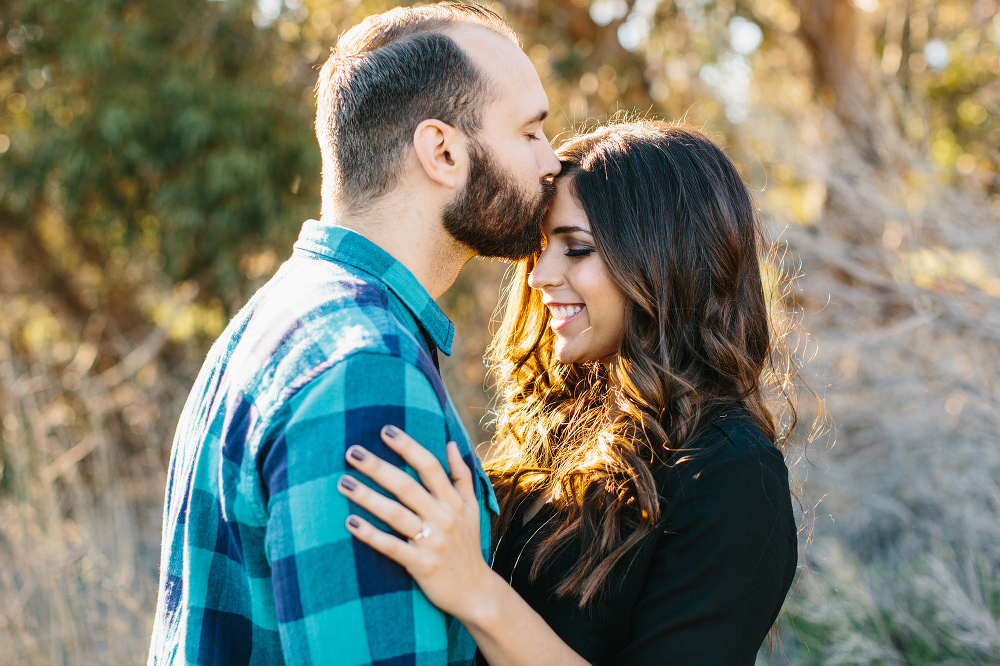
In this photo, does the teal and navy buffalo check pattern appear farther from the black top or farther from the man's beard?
the black top

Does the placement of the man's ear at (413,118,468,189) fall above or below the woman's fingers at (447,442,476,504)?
above

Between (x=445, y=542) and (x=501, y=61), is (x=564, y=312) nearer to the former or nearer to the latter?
(x=501, y=61)

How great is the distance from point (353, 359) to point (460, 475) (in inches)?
10.0

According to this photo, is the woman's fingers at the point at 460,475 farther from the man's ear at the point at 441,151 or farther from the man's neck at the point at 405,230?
the man's ear at the point at 441,151

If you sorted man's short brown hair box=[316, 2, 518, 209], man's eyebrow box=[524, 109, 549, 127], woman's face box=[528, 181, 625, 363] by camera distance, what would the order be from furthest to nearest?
woman's face box=[528, 181, 625, 363], man's eyebrow box=[524, 109, 549, 127], man's short brown hair box=[316, 2, 518, 209]

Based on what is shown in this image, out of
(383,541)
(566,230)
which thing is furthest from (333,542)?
(566,230)

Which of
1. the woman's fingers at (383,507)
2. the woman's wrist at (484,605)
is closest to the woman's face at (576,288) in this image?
the woman's wrist at (484,605)

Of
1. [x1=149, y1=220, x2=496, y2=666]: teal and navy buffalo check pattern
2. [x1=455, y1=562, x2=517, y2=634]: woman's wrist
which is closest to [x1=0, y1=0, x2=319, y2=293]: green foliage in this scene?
[x1=149, y1=220, x2=496, y2=666]: teal and navy buffalo check pattern

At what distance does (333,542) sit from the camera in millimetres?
933

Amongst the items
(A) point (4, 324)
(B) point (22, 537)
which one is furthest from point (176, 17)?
(B) point (22, 537)

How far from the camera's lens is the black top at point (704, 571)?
1.31 m

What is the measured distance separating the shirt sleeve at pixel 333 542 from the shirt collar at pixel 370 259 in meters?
0.30

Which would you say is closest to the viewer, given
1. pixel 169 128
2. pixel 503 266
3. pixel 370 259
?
pixel 370 259

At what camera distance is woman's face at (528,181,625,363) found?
5.76 feet
